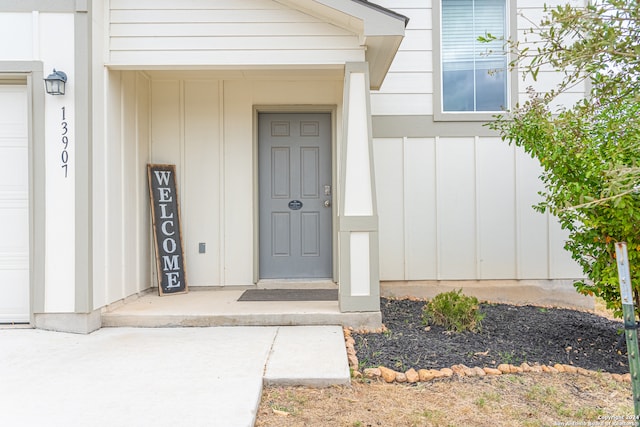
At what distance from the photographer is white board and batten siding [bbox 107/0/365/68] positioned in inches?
161

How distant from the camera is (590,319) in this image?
4.77 m

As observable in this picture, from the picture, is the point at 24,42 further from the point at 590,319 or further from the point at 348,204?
the point at 590,319

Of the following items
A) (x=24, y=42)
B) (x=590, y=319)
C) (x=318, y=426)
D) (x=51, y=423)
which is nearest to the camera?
(x=51, y=423)

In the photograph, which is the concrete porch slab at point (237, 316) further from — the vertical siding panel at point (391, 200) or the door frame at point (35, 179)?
the vertical siding panel at point (391, 200)

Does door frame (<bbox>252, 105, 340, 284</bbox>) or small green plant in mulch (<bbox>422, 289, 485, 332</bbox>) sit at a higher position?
door frame (<bbox>252, 105, 340, 284</bbox>)

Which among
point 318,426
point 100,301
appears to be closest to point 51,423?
point 318,426

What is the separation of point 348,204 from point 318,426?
2.07 m

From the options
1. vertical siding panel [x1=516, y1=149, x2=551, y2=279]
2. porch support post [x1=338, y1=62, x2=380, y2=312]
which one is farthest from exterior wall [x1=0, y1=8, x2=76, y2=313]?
vertical siding panel [x1=516, y1=149, x2=551, y2=279]

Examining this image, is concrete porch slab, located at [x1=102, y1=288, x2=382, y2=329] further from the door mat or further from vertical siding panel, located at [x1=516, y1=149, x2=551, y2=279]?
vertical siding panel, located at [x1=516, y1=149, x2=551, y2=279]

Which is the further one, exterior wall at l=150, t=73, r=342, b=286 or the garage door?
exterior wall at l=150, t=73, r=342, b=286

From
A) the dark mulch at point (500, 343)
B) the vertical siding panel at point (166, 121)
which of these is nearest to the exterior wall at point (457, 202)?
the dark mulch at point (500, 343)

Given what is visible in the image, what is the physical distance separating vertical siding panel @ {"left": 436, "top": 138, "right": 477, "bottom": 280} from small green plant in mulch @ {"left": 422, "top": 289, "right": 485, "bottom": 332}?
55.6 inches

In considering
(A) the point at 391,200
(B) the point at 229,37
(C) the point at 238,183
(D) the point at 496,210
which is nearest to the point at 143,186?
(C) the point at 238,183

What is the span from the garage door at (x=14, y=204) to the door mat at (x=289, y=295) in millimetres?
1997
